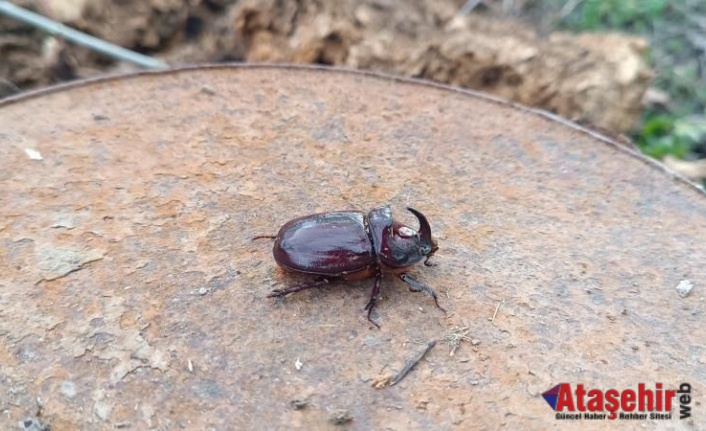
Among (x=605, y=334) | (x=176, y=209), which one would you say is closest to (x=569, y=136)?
(x=605, y=334)

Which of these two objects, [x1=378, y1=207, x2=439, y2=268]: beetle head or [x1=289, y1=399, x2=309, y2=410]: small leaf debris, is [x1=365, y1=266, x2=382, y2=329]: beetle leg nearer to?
[x1=378, y1=207, x2=439, y2=268]: beetle head

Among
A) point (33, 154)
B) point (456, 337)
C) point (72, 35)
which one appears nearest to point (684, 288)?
point (456, 337)

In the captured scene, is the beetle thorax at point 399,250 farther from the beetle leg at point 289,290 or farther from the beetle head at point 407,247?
the beetle leg at point 289,290

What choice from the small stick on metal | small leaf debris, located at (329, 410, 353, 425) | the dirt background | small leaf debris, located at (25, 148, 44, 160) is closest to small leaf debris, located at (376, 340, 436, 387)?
the small stick on metal

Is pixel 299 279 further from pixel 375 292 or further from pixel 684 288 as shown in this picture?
pixel 684 288

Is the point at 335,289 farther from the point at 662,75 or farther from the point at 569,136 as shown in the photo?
the point at 662,75

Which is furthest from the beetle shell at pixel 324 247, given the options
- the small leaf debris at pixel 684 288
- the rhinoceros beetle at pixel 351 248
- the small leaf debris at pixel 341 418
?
the small leaf debris at pixel 684 288
